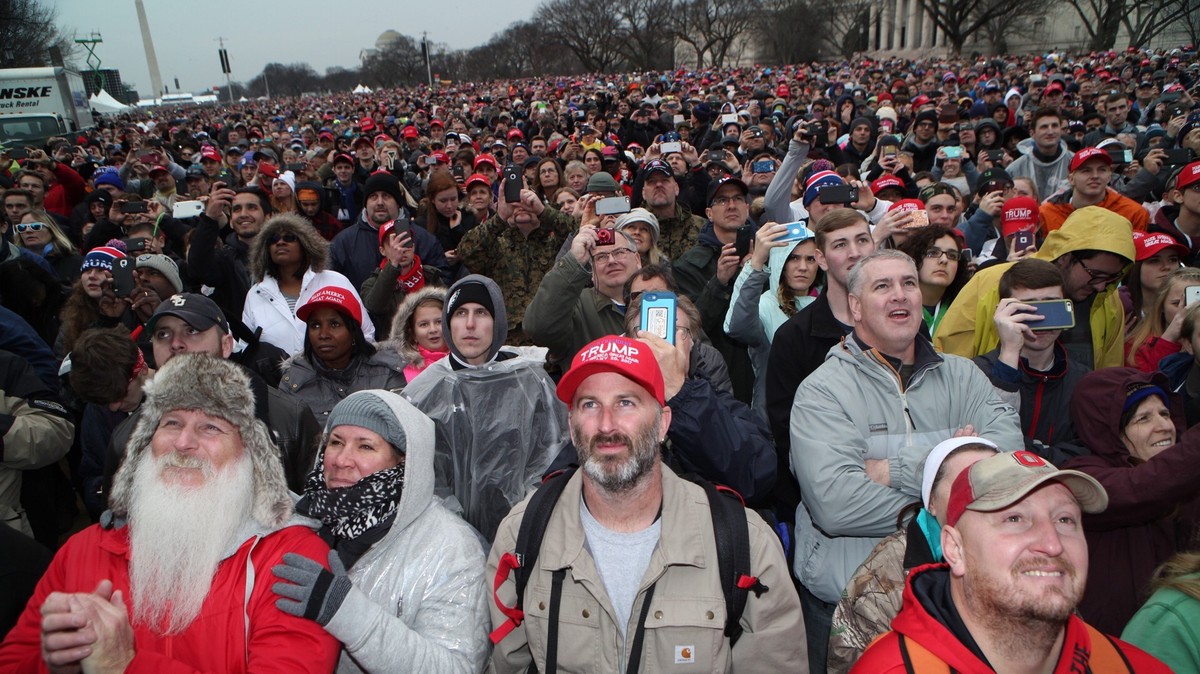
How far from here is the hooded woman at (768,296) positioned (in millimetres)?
3955

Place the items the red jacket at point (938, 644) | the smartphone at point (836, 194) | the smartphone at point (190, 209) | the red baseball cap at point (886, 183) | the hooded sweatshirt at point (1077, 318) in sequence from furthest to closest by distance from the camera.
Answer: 1. the red baseball cap at point (886, 183)
2. the smartphone at point (190, 209)
3. the smartphone at point (836, 194)
4. the hooded sweatshirt at point (1077, 318)
5. the red jacket at point (938, 644)

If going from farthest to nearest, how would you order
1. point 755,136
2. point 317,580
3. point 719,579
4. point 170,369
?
point 755,136, point 170,369, point 719,579, point 317,580

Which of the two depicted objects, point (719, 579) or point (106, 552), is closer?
point (719, 579)

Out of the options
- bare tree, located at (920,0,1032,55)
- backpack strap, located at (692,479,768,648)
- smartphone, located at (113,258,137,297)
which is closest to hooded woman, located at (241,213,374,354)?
smartphone, located at (113,258,137,297)

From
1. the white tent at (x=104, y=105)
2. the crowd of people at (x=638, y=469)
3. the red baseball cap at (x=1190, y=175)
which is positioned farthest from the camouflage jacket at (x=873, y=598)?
the white tent at (x=104, y=105)

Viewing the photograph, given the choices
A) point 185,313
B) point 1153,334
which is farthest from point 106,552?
point 1153,334

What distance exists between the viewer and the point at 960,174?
337 inches

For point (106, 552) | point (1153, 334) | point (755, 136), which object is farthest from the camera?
point (755, 136)

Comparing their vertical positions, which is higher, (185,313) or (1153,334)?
(185,313)

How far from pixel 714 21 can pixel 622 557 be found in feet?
251

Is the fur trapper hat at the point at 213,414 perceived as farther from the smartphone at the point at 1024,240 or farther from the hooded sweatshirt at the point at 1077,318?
the smartphone at the point at 1024,240

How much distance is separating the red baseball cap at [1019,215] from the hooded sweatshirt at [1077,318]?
1.03 metres

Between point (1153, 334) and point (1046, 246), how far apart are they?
2.45 ft

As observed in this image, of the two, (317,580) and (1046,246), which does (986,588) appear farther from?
(1046,246)
